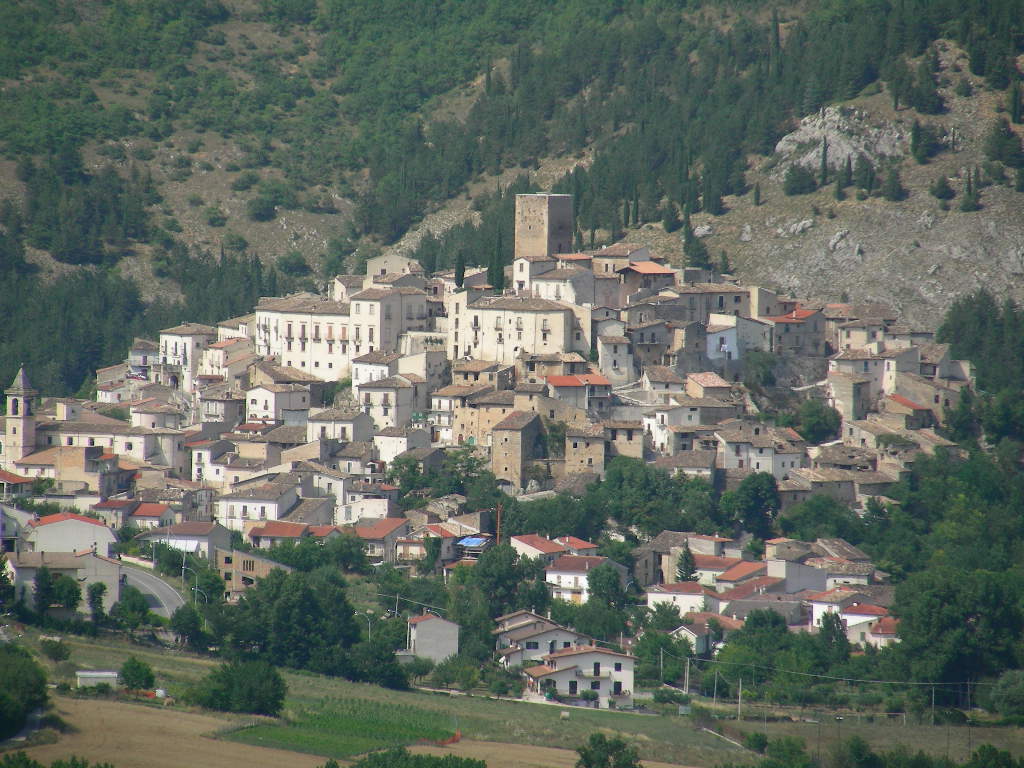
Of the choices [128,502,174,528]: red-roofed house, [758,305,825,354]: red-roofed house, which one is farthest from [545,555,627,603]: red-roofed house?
[758,305,825,354]: red-roofed house

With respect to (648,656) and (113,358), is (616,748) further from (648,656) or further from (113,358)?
(113,358)

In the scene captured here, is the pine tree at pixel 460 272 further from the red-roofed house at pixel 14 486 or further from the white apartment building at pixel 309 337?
the red-roofed house at pixel 14 486

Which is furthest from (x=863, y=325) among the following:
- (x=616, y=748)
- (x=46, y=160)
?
(x=46, y=160)

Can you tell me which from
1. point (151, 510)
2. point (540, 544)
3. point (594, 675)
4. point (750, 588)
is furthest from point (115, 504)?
point (750, 588)

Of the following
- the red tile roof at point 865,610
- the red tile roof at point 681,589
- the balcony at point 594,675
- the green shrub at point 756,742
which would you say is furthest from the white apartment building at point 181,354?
the green shrub at point 756,742

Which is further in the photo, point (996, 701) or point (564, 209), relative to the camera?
point (564, 209)
